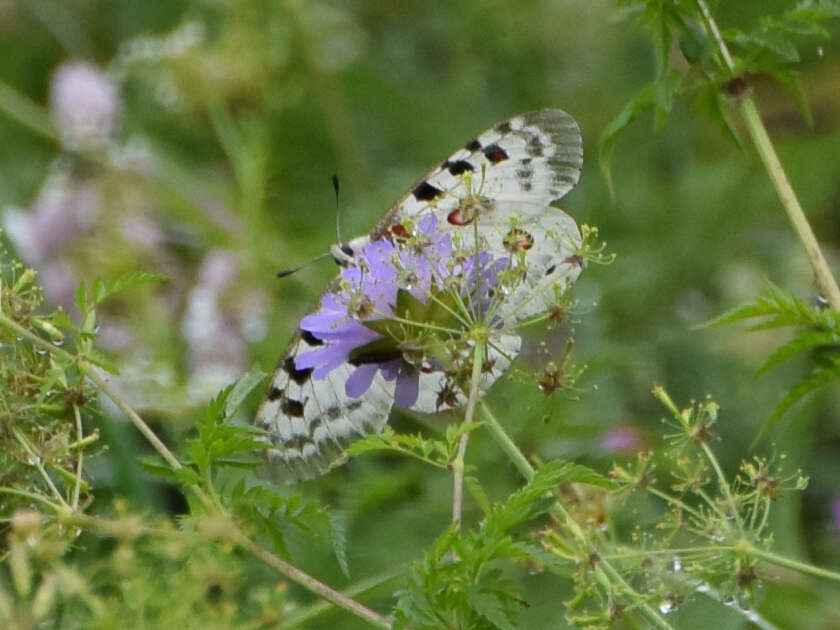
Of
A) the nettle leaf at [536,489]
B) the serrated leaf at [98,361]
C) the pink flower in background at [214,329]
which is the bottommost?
the pink flower in background at [214,329]

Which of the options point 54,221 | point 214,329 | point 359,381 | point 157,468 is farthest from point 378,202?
point 157,468

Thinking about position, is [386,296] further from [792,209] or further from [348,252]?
[792,209]

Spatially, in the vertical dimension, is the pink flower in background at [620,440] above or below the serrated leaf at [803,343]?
below

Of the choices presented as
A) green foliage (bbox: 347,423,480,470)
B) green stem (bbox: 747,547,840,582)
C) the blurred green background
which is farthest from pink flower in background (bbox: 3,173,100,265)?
green stem (bbox: 747,547,840,582)

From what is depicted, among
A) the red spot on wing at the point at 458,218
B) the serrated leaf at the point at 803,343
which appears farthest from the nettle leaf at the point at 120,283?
the serrated leaf at the point at 803,343

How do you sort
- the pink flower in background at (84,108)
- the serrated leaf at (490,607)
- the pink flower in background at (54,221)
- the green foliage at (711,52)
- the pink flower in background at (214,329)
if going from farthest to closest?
the pink flower in background at (84,108) < the pink flower in background at (54,221) < the pink flower in background at (214,329) < the green foliage at (711,52) < the serrated leaf at (490,607)

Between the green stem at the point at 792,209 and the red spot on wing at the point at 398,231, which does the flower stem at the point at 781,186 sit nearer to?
the green stem at the point at 792,209
